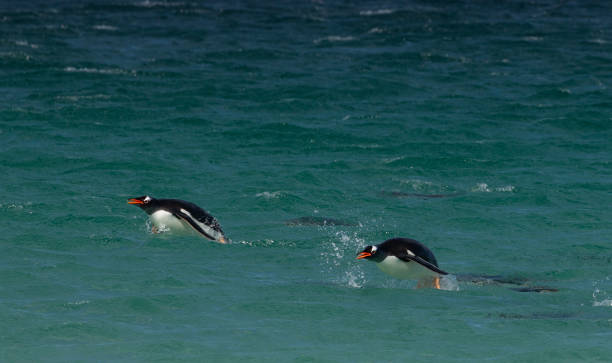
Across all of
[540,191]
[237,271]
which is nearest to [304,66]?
[540,191]

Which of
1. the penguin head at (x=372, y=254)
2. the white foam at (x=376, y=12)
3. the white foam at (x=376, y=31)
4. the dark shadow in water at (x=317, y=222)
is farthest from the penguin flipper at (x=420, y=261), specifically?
the white foam at (x=376, y=12)

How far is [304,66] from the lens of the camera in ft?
125

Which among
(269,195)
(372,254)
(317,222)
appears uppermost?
(269,195)

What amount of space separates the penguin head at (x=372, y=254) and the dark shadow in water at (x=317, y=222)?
163 inches

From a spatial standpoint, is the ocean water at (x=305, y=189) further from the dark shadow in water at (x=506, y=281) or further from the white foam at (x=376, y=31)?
the white foam at (x=376, y=31)

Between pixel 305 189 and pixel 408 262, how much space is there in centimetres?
705

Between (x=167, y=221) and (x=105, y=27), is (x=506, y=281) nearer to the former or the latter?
(x=167, y=221)

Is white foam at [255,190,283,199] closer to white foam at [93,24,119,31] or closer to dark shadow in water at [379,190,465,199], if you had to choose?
dark shadow in water at [379,190,465,199]

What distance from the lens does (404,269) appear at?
16.4 metres

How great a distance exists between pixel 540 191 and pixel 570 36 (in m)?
24.0

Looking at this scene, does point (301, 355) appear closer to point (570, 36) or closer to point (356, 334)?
point (356, 334)

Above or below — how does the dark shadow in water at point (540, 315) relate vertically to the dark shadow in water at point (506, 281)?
below

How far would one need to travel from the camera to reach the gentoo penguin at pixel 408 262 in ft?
53.6

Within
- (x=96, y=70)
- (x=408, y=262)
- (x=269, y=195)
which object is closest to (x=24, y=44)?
(x=96, y=70)
